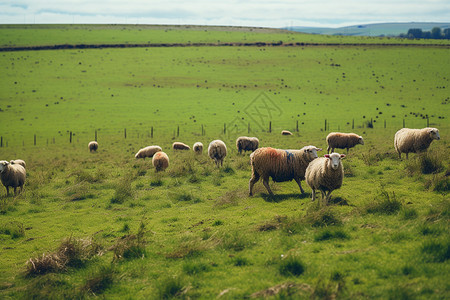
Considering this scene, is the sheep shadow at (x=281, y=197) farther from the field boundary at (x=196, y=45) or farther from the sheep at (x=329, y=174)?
the field boundary at (x=196, y=45)

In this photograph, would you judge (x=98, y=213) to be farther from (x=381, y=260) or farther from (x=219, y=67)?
(x=219, y=67)

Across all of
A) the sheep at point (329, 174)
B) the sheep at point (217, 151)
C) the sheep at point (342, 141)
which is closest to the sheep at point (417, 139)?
the sheep at point (342, 141)

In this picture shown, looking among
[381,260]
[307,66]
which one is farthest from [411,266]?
[307,66]

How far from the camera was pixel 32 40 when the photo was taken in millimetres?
93062

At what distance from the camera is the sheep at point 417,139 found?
1702cm

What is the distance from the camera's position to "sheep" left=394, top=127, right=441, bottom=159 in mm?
17020

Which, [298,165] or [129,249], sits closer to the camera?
[129,249]

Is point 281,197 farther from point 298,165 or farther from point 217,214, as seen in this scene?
point 217,214

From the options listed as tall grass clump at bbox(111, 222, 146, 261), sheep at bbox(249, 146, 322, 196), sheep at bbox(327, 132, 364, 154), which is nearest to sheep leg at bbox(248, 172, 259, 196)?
sheep at bbox(249, 146, 322, 196)

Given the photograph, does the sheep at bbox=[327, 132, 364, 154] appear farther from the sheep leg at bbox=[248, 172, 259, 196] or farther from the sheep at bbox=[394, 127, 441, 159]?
the sheep leg at bbox=[248, 172, 259, 196]

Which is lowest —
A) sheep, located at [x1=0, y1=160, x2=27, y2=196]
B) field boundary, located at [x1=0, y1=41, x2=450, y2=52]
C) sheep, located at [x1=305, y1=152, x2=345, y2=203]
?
sheep, located at [x1=0, y1=160, x2=27, y2=196]

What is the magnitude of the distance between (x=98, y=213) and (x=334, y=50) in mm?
81980

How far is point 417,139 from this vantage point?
17203 millimetres

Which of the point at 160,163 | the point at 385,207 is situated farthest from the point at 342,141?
the point at 385,207
